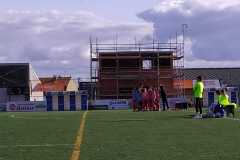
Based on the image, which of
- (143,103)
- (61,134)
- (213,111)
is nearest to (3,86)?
(143,103)

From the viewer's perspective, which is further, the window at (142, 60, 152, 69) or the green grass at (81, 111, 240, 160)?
the window at (142, 60, 152, 69)

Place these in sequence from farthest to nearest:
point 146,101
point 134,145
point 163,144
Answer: point 146,101 < point 163,144 < point 134,145

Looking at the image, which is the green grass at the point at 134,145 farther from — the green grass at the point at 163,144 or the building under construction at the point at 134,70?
the building under construction at the point at 134,70

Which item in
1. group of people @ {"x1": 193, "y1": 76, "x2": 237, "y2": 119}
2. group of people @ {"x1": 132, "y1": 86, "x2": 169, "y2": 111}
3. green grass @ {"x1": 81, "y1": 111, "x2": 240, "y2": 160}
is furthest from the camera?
group of people @ {"x1": 132, "y1": 86, "x2": 169, "y2": 111}

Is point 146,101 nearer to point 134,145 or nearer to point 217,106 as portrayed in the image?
point 217,106

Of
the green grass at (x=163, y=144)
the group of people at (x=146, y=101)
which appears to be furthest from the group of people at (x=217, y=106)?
the group of people at (x=146, y=101)

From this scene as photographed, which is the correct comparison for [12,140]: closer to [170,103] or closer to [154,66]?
[170,103]

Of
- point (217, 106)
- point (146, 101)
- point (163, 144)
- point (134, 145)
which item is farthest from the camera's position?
point (146, 101)

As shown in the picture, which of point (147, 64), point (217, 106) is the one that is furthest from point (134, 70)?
point (217, 106)

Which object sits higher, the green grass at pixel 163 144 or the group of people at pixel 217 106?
the group of people at pixel 217 106

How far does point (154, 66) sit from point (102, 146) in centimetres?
5161

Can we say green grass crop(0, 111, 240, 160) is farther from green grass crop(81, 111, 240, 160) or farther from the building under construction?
the building under construction

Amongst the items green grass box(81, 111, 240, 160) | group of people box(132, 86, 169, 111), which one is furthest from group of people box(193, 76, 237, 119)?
group of people box(132, 86, 169, 111)

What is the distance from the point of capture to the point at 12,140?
16.0 meters
